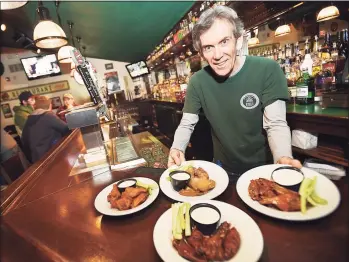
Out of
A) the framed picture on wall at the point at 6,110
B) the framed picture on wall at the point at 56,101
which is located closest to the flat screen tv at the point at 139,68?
the framed picture on wall at the point at 56,101

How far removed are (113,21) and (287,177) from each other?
222 inches

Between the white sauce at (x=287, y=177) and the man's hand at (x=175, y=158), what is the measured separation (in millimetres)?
552

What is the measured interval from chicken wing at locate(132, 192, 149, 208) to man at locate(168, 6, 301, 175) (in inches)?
13.6

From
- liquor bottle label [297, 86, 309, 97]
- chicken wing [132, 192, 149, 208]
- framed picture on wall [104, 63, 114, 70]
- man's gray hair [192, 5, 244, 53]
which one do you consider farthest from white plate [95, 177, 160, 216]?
framed picture on wall [104, 63, 114, 70]

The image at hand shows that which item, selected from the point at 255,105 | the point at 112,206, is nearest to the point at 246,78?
the point at 255,105

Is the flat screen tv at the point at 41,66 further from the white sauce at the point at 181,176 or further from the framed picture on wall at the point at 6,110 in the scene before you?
the white sauce at the point at 181,176

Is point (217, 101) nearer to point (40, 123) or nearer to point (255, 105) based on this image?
point (255, 105)

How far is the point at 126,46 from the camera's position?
757 centimetres

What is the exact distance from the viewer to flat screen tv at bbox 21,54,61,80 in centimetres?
900

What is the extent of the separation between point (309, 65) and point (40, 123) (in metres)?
3.59

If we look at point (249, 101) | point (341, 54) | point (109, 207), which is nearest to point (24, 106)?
point (109, 207)

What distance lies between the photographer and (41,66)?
9281 mm

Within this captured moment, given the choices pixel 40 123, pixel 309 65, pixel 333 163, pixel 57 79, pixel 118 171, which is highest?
pixel 57 79

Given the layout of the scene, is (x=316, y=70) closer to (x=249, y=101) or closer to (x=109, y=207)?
(x=249, y=101)
